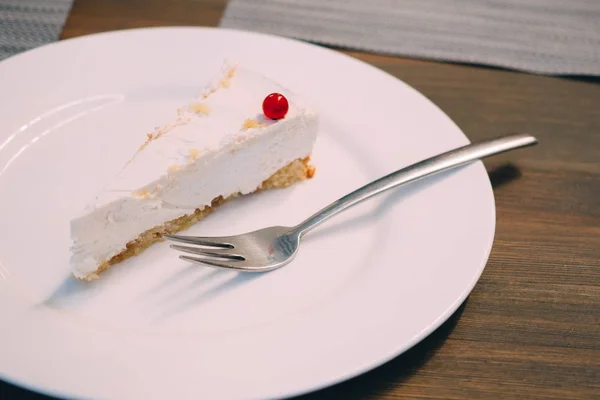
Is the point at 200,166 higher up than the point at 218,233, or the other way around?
the point at 200,166

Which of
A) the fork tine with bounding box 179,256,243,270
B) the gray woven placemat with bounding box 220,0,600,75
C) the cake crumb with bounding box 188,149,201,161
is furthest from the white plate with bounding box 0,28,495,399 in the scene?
the gray woven placemat with bounding box 220,0,600,75

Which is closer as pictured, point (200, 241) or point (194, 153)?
point (200, 241)

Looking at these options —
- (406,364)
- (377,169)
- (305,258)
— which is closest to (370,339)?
(406,364)

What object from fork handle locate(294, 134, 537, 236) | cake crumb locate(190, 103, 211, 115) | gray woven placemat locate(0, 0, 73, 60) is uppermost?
gray woven placemat locate(0, 0, 73, 60)

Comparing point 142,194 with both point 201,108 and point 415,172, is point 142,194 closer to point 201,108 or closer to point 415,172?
point 201,108

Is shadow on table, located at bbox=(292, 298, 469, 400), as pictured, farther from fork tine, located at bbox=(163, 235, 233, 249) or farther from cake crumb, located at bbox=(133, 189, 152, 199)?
cake crumb, located at bbox=(133, 189, 152, 199)

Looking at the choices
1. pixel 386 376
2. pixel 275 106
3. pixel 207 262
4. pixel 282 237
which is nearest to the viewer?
pixel 386 376

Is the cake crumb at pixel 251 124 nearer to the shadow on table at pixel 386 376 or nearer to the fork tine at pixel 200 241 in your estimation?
the fork tine at pixel 200 241

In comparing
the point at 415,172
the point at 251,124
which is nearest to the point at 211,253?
the point at 251,124
